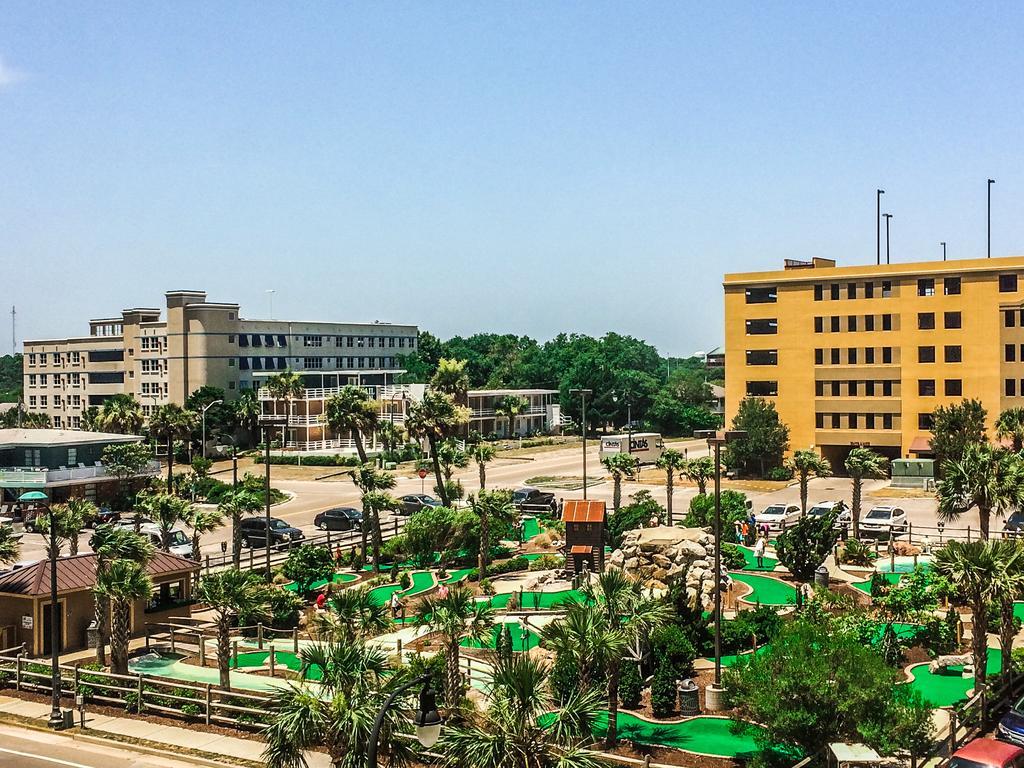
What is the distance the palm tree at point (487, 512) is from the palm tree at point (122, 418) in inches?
1973

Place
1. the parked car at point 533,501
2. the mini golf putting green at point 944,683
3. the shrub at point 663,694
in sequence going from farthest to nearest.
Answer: the parked car at point 533,501 < the mini golf putting green at point 944,683 < the shrub at point 663,694

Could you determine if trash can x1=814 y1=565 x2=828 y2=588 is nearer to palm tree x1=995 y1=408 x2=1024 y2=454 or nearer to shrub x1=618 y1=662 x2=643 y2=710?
shrub x1=618 y1=662 x2=643 y2=710

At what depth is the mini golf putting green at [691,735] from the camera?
26375 millimetres

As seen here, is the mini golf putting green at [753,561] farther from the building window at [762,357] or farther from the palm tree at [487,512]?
the building window at [762,357]

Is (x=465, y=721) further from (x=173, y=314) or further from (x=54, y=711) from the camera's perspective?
(x=173, y=314)

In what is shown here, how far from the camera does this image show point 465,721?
23.8 m

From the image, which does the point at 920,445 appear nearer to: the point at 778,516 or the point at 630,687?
the point at 778,516

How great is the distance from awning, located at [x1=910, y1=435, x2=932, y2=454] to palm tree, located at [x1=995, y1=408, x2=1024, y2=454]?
673 cm

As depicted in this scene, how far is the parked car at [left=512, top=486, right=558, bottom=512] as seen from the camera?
6619 centimetres

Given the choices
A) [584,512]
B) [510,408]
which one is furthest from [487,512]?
[510,408]

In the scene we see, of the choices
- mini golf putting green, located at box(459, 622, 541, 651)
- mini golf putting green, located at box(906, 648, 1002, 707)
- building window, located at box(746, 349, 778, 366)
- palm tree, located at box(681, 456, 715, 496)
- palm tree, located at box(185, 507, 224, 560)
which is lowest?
mini golf putting green, located at box(906, 648, 1002, 707)

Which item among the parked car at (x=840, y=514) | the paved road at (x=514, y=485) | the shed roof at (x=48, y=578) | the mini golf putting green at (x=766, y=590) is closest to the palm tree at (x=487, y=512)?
the mini golf putting green at (x=766, y=590)

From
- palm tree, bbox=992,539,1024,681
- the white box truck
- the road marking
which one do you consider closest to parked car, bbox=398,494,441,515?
the white box truck

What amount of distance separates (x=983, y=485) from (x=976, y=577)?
11.3 metres
